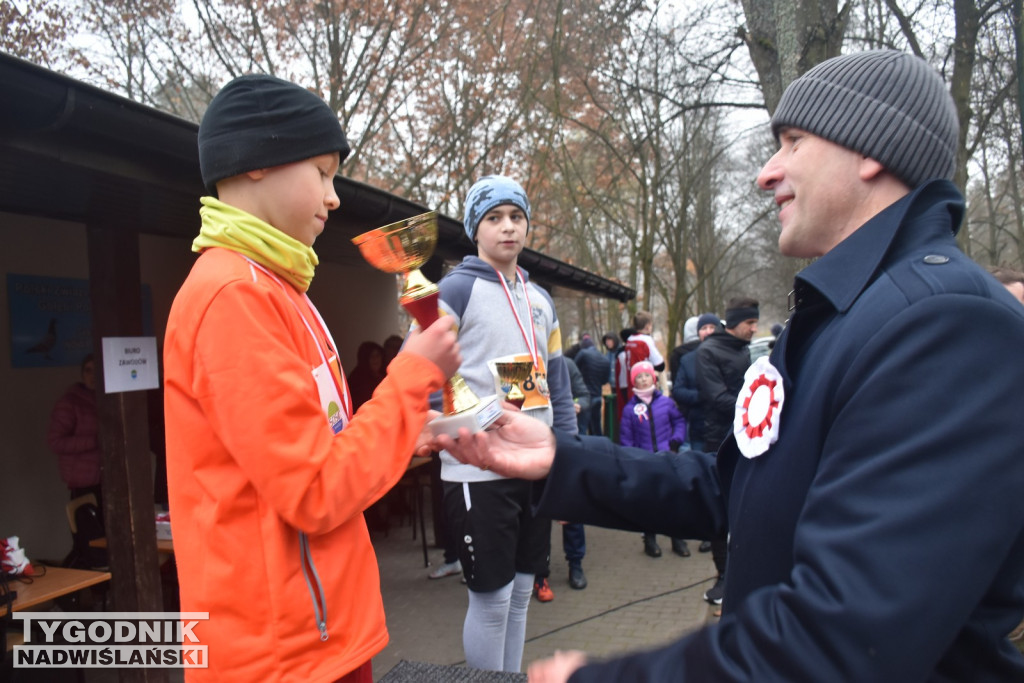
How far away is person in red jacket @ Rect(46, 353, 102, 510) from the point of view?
197 inches

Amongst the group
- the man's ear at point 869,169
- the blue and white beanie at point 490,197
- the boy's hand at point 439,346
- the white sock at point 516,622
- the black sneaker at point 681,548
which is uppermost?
the blue and white beanie at point 490,197

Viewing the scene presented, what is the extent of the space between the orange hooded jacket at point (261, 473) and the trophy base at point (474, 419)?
167mm

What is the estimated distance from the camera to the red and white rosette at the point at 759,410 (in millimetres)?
1118

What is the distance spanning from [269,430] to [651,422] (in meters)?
5.34

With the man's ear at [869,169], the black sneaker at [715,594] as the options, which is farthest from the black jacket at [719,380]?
the man's ear at [869,169]

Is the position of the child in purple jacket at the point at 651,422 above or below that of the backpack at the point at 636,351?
below

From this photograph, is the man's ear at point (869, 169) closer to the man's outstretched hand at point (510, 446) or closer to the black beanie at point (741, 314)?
the man's outstretched hand at point (510, 446)

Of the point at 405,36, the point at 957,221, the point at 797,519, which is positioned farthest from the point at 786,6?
the point at 405,36

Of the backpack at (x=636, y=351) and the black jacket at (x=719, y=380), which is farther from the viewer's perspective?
the backpack at (x=636, y=351)

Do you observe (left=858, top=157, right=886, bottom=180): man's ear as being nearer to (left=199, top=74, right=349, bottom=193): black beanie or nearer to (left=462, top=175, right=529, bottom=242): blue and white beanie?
(left=199, top=74, right=349, bottom=193): black beanie

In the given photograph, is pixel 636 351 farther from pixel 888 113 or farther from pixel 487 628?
pixel 888 113

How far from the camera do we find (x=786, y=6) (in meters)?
4.84

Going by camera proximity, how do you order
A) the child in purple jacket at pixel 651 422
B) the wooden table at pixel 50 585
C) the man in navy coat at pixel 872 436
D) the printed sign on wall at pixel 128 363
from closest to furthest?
the man in navy coat at pixel 872 436 < the wooden table at pixel 50 585 < the printed sign on wall at pixel 128 363 < the child in purple jacket at pixel 651 422

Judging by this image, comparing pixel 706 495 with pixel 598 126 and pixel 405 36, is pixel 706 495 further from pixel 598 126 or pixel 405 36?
pixel 598 126
